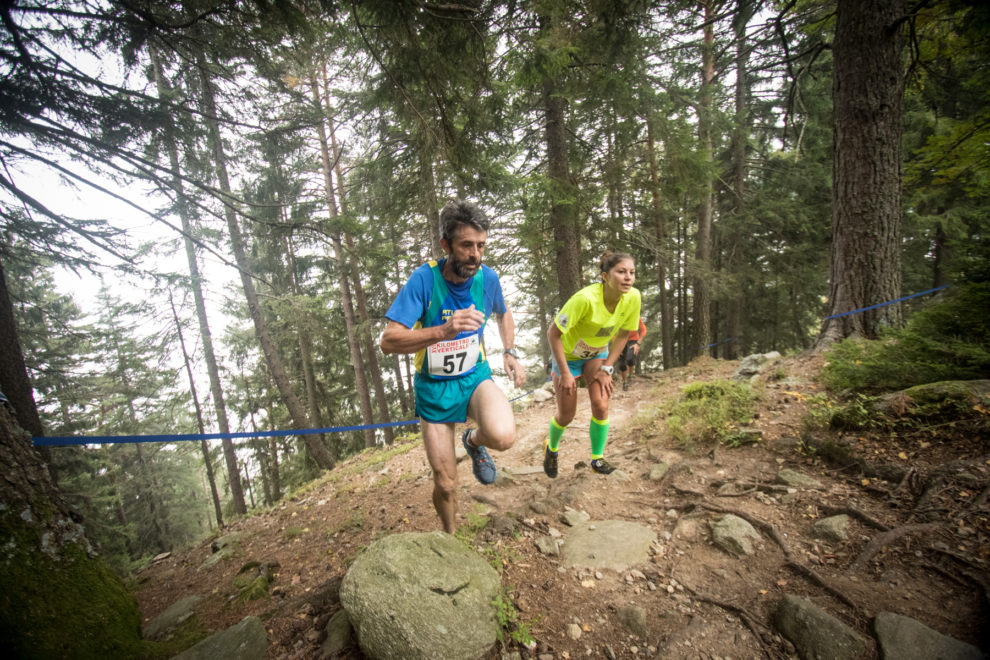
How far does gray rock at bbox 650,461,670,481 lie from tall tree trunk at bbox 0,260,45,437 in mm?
7234

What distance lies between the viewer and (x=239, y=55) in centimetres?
461

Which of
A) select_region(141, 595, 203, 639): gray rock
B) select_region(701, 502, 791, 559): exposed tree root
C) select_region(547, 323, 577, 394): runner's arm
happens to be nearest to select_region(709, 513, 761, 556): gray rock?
select_region(701, 502, 791, 559): exposed tree root

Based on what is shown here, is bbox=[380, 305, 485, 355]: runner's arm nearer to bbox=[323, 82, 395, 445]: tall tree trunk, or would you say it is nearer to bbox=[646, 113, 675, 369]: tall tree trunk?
bbox=[646, 113, 675, 369]: tall tree trunk

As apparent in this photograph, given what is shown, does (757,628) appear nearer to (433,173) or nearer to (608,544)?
(608,544)

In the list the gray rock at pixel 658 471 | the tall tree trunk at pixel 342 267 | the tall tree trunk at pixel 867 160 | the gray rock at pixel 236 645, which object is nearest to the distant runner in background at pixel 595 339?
the gray rock at pixel 658 471

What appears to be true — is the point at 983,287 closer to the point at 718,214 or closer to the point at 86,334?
the point at 86,334

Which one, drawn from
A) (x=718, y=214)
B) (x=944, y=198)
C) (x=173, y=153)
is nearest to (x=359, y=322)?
(x=173, y=153)

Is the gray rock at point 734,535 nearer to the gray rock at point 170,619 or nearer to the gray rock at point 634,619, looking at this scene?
the gray rock at point 634,619

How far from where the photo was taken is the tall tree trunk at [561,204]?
783 cm

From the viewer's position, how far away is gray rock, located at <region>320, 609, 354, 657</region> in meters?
1.96

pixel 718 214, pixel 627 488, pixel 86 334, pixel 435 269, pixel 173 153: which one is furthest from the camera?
pixel 718 214

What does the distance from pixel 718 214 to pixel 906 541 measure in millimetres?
16016

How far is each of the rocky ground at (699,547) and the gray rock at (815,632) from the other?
7 cm

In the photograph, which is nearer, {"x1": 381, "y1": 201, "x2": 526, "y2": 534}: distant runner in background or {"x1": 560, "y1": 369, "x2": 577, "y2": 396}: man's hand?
{"x1": 381, "y1": 201, "x2": 526, "y2": 534}: distant runner in background
